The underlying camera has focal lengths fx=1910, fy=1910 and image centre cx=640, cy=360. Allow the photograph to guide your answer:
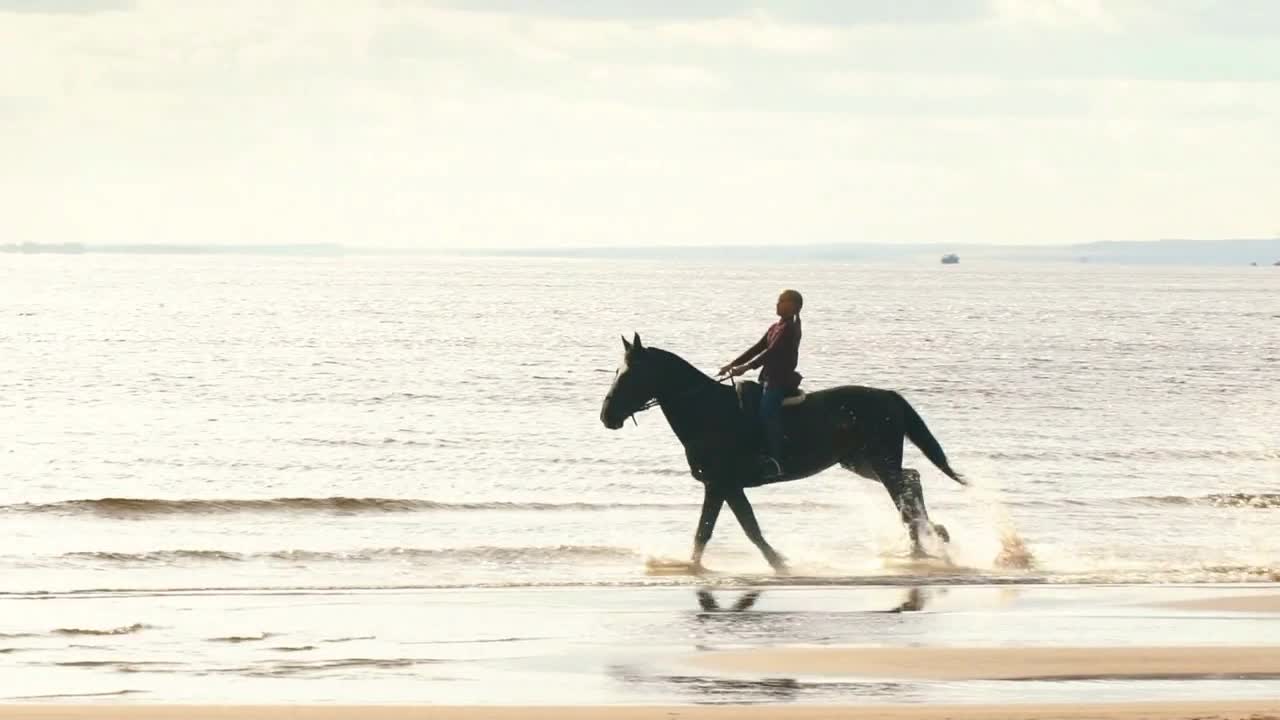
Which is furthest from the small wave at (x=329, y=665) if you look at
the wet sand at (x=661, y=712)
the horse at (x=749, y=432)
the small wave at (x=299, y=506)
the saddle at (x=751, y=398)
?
the small wave at (x=299, y=506)

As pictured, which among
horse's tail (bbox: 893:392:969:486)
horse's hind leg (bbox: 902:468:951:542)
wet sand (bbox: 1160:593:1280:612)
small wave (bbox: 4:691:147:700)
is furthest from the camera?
horse's tail (bbox: 893:392:969:486)

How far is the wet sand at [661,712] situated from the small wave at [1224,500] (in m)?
16.0

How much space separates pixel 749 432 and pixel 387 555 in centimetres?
459

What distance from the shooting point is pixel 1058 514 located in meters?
25.5

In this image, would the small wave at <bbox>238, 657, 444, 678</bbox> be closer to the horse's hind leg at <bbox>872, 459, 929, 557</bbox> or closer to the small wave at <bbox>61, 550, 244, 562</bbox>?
the horse's hind leg at <bbox>872, 459, 929, 557</bbox>

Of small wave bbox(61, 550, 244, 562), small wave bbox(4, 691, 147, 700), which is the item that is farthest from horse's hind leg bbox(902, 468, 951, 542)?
small wave bbox(4, 691, 147, 700)

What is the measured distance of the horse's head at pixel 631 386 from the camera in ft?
59.9

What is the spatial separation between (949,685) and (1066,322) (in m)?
102

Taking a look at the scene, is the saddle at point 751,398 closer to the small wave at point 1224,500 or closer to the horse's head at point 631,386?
the horse's head at point 631,386

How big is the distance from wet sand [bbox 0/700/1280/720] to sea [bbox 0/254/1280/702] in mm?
446

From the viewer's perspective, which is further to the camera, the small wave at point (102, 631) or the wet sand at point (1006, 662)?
the small wave at point (102, 631)

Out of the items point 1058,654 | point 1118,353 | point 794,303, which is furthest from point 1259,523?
point 1118,353

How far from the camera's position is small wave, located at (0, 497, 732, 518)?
25.3m

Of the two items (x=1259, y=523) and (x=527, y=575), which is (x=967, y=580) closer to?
(x=527, y=575)
